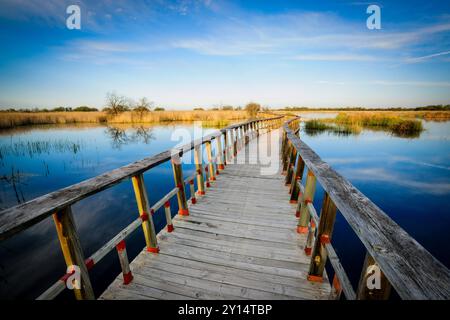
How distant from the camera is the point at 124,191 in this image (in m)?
9.34

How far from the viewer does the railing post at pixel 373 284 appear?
1.17 metres

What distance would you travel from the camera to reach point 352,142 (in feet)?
65.4

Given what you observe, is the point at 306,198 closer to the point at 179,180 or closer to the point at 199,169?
the point at 179,180

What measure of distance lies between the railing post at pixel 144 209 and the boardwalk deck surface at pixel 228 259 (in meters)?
0.16

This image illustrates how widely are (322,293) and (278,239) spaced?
1.00 m

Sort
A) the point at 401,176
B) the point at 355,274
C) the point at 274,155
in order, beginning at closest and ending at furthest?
the point at 355,274 < the point at 274,155 < the point at 401,176

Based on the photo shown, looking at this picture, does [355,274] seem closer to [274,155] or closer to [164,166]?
[274,155]

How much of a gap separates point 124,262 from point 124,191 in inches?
314

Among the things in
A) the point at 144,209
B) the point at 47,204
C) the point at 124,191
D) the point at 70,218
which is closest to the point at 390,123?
the point at 124,191

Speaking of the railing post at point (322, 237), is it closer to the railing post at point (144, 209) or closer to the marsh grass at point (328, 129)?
the railing post at point (144, 209)

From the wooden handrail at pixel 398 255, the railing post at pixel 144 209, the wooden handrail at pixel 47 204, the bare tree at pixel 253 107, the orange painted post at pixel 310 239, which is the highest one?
the bare tree at pixel 253 107

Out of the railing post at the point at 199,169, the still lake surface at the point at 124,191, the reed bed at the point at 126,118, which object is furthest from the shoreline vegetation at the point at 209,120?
the railing post at the point at 199,169

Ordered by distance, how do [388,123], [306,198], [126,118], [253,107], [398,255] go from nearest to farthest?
[398,255] < [306,198] < [388,123] < [126,118] < [253,107]

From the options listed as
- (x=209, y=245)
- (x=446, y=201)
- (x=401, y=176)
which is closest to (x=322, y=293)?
(x=209, y=245)
